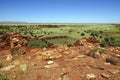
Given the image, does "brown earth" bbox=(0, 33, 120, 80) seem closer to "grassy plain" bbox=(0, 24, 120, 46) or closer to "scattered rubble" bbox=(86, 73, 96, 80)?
"scattered rubble" bbox=(86, 73, 96, 80)

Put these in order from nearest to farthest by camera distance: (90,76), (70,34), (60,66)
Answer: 1. (90,76)
2. (60,66)
3. (70,34)

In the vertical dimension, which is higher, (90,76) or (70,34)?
(90,76)

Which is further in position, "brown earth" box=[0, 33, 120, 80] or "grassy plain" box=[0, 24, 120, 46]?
"grassy plain" box=[0, 24, 120, 46]

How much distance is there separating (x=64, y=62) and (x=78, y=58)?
1.00m

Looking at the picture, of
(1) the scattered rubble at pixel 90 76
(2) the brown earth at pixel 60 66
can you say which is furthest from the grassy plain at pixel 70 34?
(1) the scattered rubble at pixel 90 76

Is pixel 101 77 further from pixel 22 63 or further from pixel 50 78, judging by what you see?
pixel 22 63

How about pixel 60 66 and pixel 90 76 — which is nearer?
pixel 90 76

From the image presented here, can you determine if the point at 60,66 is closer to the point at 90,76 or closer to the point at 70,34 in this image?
the point at 90,76

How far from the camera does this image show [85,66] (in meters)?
8.23

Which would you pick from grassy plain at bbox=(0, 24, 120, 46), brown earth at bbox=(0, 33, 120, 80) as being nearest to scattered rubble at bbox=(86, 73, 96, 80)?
brown earth at bbox=(0, 33, 120, 80)

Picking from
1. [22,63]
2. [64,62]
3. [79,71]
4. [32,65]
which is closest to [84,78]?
[79,71]

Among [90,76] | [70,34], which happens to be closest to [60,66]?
[90,76]

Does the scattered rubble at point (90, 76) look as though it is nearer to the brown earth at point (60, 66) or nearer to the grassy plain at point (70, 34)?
the brown earth at point (60, 66)

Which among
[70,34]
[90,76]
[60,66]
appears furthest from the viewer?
[70,34]
